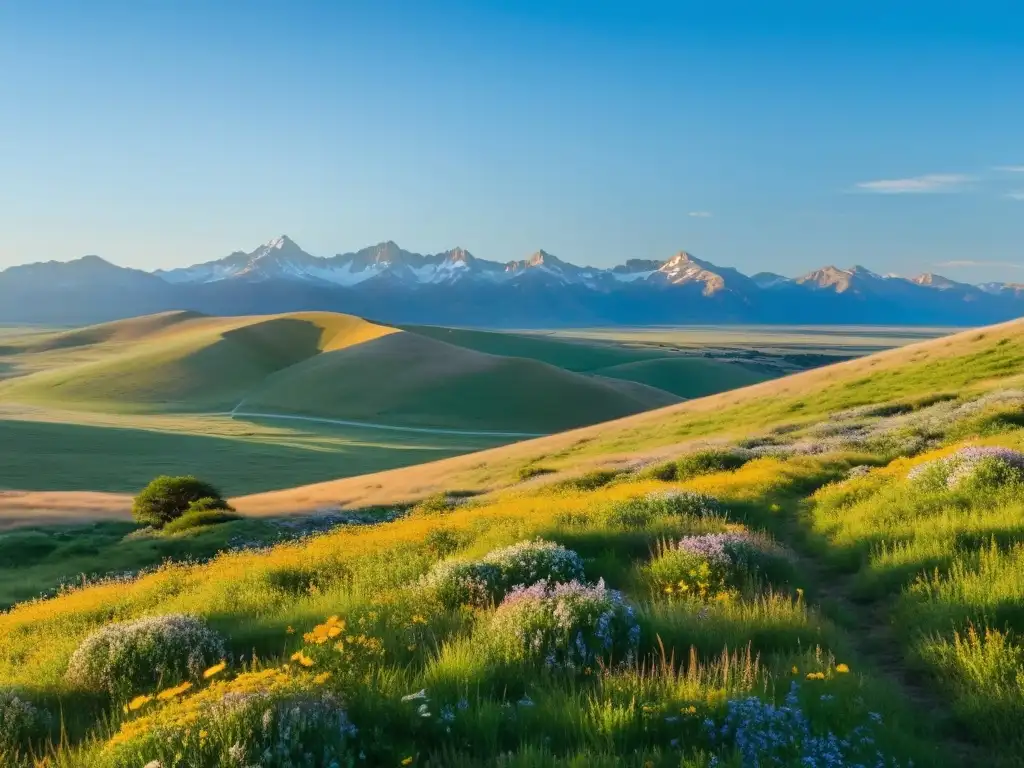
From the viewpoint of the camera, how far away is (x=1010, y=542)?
9.16m

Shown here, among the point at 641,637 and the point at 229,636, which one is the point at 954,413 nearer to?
the point at 641,637

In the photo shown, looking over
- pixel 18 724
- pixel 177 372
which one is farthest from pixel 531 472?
pixel 177 372

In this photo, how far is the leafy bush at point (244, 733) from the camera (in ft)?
15.2

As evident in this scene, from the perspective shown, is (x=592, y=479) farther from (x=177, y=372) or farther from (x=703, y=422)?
(x=177, y=372)

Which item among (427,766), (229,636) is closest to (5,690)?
(229,636)

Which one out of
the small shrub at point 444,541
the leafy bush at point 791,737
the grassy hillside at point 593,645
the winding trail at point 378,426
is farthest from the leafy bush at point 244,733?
the winding trail at point 378,426

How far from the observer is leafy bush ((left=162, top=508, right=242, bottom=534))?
118 feet

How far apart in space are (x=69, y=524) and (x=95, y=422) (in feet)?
226

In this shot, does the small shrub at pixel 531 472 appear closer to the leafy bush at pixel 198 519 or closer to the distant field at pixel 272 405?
the leafy bush at pixel 198 519

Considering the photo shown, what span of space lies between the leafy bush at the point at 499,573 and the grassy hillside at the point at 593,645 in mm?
34

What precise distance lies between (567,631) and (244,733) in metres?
2.78

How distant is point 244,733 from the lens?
4801mm

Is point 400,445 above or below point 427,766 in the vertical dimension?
below

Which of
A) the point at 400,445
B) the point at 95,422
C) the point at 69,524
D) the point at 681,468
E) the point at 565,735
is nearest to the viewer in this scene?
the point at 565,735
